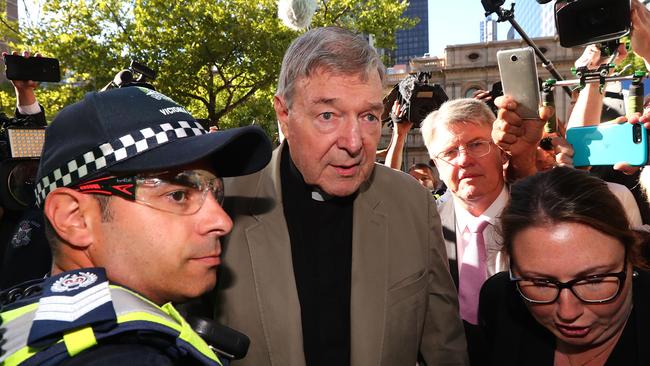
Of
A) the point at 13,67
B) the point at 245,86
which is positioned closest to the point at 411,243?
the point at 13,67

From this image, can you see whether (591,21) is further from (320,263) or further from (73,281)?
(73,281)

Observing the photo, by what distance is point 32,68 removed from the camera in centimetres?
405

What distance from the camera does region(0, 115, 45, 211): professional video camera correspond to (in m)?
2.93

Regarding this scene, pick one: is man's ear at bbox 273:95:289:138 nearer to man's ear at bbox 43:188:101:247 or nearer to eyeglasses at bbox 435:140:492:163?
man's ear at bbox 43:188:101:247

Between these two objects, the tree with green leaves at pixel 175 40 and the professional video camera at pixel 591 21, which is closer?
the professional video camera at pixel 591 21

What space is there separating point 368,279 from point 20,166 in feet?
7.50

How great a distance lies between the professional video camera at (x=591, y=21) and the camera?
2.44 meters

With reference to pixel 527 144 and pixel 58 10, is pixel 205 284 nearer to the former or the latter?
pixel 527 144

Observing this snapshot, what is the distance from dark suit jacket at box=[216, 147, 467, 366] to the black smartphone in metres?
2.77

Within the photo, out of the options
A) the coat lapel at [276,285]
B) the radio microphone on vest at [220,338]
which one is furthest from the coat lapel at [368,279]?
the radio microphone on vest at [220,338]

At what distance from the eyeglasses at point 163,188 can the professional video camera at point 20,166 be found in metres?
2.11

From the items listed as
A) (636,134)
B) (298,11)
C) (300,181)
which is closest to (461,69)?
(298,11)

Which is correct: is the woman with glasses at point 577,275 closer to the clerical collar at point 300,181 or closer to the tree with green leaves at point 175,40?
the clerical collar at point 300,181

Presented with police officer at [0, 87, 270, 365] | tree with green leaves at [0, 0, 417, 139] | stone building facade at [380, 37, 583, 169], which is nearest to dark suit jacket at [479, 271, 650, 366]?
police officer at [0, 87, 270, 365]
